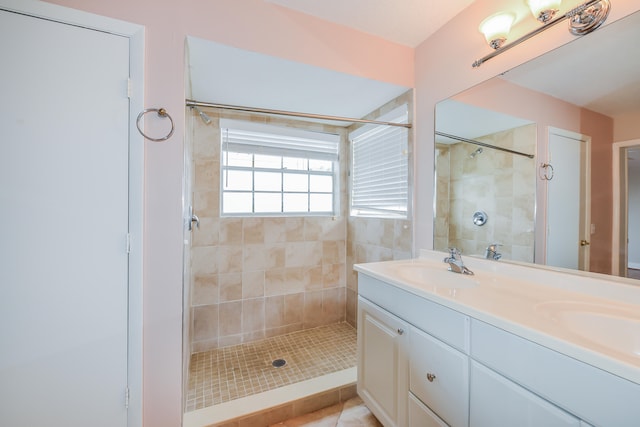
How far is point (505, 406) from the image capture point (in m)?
0.78

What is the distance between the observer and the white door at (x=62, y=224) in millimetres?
1040

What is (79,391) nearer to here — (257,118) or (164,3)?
(164,3)

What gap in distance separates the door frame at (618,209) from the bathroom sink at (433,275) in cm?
52

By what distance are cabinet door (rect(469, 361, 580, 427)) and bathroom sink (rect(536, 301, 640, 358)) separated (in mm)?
243

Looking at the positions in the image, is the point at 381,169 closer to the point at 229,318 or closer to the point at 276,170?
the point at 276,170

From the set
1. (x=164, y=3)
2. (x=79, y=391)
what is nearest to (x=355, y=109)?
(x=164, y=3)

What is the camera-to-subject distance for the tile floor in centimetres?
150

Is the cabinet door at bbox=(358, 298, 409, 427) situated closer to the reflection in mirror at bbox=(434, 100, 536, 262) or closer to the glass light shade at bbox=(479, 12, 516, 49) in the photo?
the reflection in mirror at bbox=(434, 100, 536, 262)

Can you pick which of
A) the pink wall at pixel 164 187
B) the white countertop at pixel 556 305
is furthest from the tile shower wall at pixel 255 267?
the white countertop at pixel 556 305

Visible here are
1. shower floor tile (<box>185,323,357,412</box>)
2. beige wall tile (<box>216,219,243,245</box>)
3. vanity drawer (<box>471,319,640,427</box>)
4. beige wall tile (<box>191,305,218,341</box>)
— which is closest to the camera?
vanity drawer (<box>471,319,640,427</box>)

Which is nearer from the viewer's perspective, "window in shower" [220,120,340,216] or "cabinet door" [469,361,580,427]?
"cabinet door" [469,361,580,427]

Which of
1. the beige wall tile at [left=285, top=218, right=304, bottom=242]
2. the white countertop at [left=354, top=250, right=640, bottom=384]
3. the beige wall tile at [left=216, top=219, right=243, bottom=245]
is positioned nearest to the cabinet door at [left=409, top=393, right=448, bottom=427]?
the white countertop at [left=354, top=250, right=640, bottom=384]

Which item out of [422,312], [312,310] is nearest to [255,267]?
[312,310]

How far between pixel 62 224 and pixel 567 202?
2269mm
